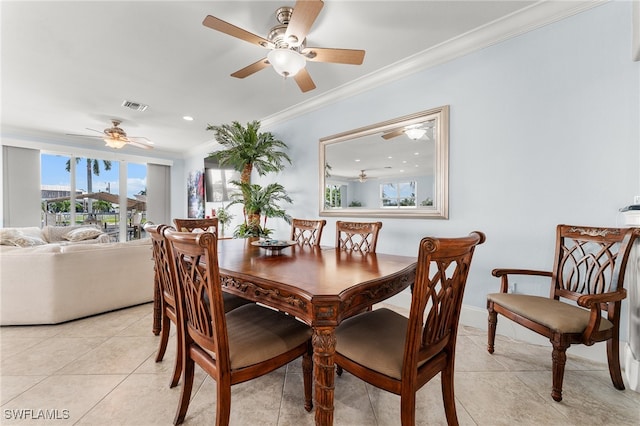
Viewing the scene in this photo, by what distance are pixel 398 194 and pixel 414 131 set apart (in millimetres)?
692

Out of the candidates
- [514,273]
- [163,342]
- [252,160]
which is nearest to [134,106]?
[252,160]

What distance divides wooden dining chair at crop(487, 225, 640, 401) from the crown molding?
63.5 inches

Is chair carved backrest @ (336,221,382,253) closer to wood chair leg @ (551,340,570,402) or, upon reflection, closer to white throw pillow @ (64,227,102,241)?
wood chair leg @ (551,340,570,402)

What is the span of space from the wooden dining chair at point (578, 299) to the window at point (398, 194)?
3.73 ft

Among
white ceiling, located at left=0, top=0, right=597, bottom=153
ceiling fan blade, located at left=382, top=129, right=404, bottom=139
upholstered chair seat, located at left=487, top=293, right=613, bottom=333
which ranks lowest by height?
upholstered chair seat, located at left=487, top=293, right=613, bottom=333

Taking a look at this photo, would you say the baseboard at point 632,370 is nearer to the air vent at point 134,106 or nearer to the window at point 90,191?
the air vent at point 134,106

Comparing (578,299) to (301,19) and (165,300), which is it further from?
(165,300)

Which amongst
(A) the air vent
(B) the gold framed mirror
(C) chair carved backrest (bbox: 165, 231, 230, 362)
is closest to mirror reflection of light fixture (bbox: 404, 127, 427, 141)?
(B) the gold framed mirror

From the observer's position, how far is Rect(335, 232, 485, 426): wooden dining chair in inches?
37.9

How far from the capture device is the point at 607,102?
1828mm

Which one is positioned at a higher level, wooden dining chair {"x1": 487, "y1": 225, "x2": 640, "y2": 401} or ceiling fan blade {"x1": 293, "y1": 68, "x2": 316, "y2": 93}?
ceiling fan blade {"x1": 293, "y1": 68, "x2": 316, "y2": 93}

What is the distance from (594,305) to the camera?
138cm

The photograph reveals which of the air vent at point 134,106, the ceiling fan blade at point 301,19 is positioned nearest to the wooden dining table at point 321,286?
the ceiling fan blade at point 301,19

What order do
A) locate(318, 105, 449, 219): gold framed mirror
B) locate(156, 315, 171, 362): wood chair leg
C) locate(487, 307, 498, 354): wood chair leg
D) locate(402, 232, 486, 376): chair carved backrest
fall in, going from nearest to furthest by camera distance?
locate(402, 232, 486, 376): chair carved backrest
locate(156, 315, 171, 362): wood chair leg
locate(487, 307, 498, 354): wood chair leg
locate(318, 105, 449, 219): gold framed mirror
